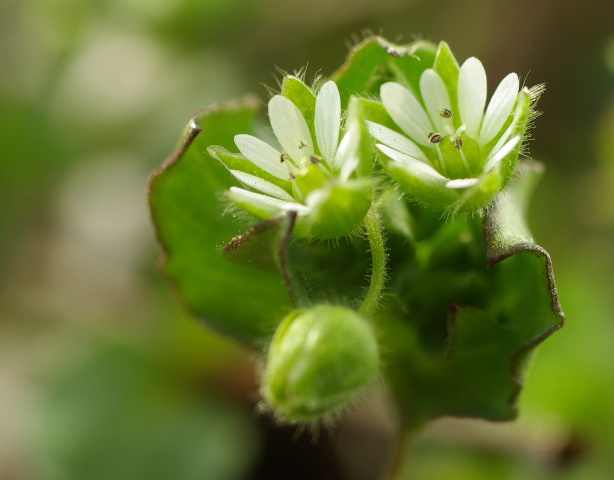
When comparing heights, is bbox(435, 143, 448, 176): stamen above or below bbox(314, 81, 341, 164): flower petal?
below

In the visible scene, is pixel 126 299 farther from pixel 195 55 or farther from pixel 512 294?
pixel 512 294

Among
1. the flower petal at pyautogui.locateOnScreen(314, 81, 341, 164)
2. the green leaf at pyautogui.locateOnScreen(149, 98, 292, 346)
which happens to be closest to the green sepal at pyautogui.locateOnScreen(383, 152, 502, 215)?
the flower petal at pyautogui.locateOnScreen(314, 81, 341, 164)

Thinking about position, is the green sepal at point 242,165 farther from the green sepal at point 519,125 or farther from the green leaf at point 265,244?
the green sepal at point 519,125

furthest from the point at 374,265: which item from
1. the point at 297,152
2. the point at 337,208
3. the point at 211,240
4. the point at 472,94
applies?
the point at 211,240

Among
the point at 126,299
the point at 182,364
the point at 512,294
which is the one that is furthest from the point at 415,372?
the point at 126,299

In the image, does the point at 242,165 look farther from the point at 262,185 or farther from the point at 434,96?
the point at 434,96

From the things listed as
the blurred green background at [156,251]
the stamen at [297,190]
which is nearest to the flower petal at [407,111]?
the stamen at [297,190]

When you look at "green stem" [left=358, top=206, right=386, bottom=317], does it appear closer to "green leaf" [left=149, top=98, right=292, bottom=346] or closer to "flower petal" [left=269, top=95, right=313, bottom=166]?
"flower petal" [left=269, top=95, right=313, bottom=166]
